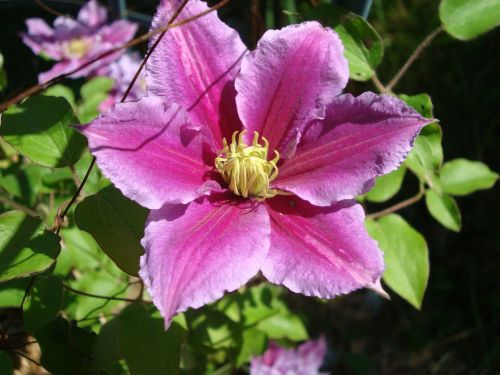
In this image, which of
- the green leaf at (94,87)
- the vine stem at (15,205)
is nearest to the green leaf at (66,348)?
the vine stem at (15,205)

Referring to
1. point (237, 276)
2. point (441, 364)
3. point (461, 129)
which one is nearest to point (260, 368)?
point (237, 276)

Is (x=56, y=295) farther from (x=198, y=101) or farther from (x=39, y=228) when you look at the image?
(x=198, y=101)

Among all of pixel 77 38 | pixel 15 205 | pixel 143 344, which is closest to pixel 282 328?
pixel 143 344

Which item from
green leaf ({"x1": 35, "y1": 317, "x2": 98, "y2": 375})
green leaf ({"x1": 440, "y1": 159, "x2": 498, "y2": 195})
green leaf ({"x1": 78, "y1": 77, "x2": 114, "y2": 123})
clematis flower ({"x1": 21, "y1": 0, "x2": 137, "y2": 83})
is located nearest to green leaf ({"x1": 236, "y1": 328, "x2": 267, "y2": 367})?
green leaf ({"x1": 35, "y1": 317, "x2": 98, "y2": 375})

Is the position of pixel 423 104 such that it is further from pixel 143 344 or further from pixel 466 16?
pixel 143 344

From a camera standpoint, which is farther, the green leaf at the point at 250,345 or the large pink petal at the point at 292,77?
the green leaf at the point at 250,345

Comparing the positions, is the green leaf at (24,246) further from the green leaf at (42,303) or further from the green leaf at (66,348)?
the green leaf at (66,348)

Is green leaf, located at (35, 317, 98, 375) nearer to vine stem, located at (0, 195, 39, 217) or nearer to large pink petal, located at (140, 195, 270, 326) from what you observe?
vine stem, located at (0, 195, 39, 217)
